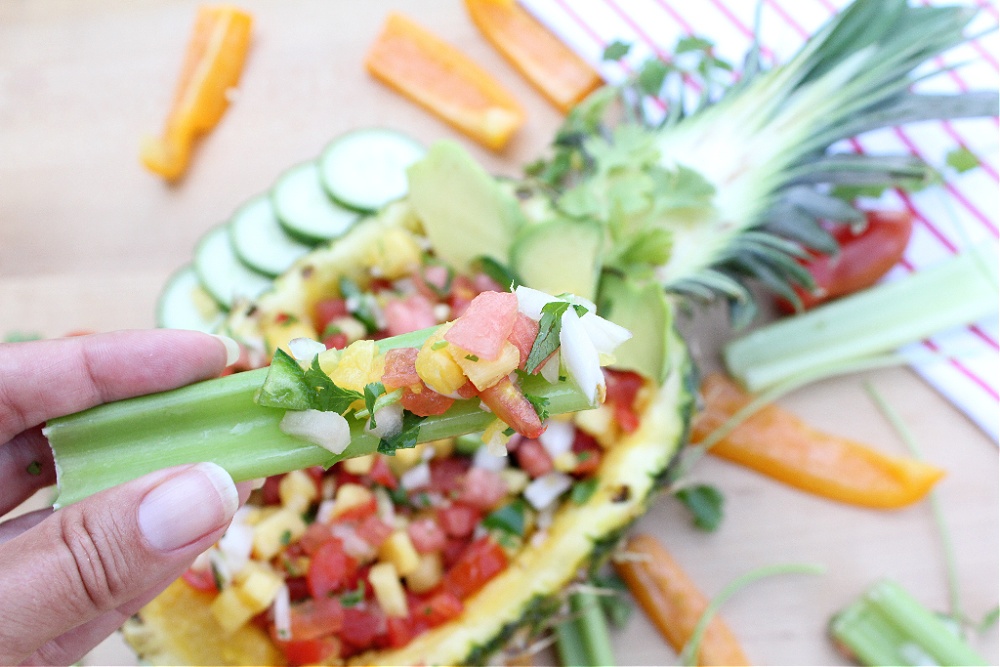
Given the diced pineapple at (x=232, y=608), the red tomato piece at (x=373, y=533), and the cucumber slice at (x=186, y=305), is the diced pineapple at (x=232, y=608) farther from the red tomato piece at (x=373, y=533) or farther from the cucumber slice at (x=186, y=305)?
the cucumber slice at (x=186, y=305)

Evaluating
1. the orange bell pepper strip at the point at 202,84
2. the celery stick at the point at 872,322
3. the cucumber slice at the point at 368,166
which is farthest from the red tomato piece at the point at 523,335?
the orange bell pepper strip at the point at 202,84

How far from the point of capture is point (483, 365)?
119 cm

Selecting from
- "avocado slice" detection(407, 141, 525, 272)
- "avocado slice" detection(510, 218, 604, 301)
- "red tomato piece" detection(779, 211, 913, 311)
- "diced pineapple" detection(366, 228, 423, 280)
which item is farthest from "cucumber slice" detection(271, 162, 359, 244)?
"red tomato piece" detection(779, 211, 913, 311)

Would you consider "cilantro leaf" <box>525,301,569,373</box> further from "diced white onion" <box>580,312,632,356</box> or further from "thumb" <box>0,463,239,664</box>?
"thumb" <box>0,463,239,664</box>

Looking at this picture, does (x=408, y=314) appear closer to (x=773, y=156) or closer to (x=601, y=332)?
(x=601, y=332)

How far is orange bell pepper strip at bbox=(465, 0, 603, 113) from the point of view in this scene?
2.97 meters

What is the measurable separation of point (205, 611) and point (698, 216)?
6.47 ft

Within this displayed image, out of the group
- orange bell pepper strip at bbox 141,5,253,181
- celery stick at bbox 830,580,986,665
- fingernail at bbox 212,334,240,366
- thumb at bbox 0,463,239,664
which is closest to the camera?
thumb at bbox 0,463,239,664

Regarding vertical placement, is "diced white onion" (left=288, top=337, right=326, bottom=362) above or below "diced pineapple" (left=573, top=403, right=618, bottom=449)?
above

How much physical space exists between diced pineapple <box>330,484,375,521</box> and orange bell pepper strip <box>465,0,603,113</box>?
177 centimetres

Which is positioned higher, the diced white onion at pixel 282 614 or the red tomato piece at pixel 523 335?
the red tomato piece at pixel 523 335

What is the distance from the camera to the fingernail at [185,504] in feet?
4.21

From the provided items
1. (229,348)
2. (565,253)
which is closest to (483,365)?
(229,348)

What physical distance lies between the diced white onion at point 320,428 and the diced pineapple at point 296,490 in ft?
3.00
